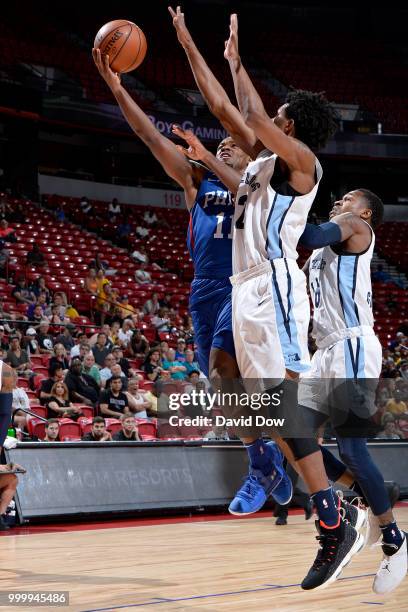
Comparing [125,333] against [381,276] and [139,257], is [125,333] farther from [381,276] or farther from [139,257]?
[381,276]

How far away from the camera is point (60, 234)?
20109 mm

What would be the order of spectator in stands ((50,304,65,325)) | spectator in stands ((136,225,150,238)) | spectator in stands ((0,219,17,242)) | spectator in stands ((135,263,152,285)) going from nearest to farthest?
1. spectator in stands ((50,304,65,325))
2. spectator in stands ((0,219,17,242))
3. spectator in stands ((135,263,152,285))
4. spectator in stands ((136,225,150,238))

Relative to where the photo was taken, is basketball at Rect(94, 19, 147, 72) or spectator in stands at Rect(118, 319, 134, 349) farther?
spectator in stands at Rect(118, 319, 134, 349)

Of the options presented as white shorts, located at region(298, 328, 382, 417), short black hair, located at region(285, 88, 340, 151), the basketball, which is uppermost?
the basketball

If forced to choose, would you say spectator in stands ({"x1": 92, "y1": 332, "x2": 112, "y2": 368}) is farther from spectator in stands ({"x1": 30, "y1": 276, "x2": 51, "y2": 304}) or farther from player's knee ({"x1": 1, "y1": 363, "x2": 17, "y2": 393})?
player's knee ({"x1": 1, "y1": 363, "x2": 17, "y2": 393})

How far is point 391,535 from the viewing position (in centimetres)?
493

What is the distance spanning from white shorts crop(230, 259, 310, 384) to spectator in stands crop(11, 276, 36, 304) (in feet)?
36.0

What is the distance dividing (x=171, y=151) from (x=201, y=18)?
26433mm

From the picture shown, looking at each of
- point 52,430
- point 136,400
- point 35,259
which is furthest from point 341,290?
point 35,259

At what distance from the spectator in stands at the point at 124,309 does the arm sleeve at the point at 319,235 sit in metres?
10.8

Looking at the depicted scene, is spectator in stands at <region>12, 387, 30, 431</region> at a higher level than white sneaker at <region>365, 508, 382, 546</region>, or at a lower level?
lower

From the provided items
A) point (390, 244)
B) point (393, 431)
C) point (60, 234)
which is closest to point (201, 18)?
point (390, 244)

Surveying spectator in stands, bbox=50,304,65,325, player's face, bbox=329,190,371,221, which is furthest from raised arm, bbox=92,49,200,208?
spectator in stands, bbox=50,304,65,325

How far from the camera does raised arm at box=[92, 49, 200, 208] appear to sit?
4793 millimetres
